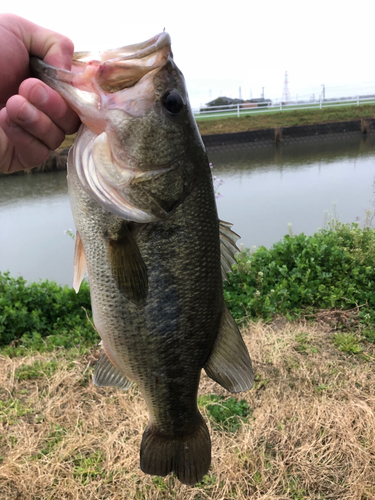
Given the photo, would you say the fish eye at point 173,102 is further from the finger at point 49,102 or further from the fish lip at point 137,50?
the finger at point 49,102

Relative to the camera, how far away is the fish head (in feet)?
3.79

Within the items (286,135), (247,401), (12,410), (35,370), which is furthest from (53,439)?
(286,135)

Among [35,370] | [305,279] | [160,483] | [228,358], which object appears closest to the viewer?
[228,358]

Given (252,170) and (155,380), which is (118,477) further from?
(252,170)

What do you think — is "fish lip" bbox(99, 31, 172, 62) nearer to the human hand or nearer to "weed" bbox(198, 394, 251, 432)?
the human hand

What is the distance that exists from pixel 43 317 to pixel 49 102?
3.59 metres

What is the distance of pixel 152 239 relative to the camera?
1.29 m

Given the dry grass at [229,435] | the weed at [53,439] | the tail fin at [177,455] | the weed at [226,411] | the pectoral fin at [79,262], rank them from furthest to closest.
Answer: the weed at [226,411] < the weed at [53,439] < the dry grass at [229,435] < the tail fin at [177,455] < the pectoral fin at [79,262]

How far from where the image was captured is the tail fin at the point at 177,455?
59.8 inches

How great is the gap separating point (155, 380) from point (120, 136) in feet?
3.11

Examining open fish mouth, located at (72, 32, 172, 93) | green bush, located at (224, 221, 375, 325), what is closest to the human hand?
open fish mouth, located at (72, 32, 172, 93)

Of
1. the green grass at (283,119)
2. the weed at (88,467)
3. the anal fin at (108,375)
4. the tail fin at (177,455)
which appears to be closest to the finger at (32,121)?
the anal fin at (108,375)

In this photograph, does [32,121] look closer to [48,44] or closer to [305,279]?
[48,44]

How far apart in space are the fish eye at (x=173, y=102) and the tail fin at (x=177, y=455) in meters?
1.29
